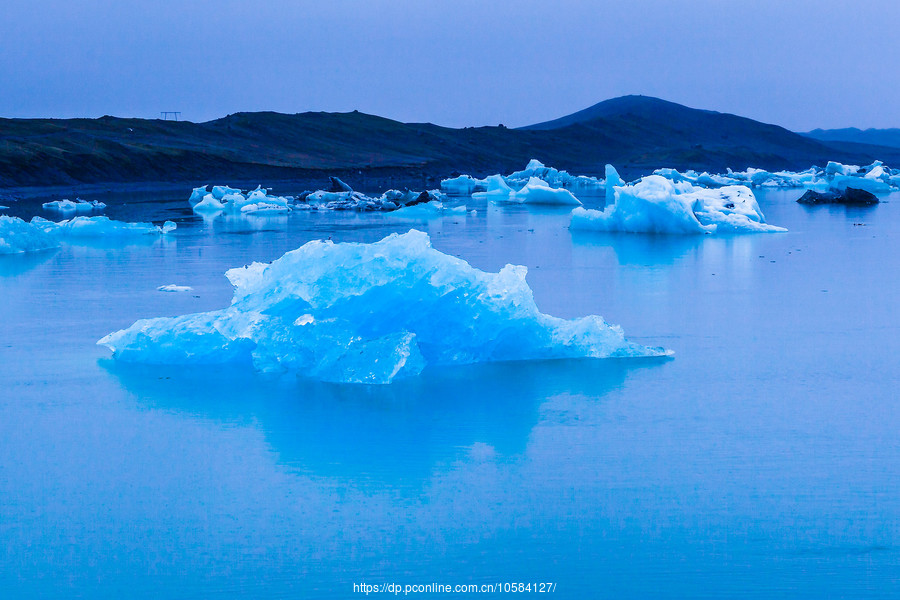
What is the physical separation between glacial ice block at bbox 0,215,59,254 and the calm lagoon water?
15.3ft

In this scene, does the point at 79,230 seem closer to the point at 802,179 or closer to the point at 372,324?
the point at 372,324

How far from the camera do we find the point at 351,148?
43312 mm

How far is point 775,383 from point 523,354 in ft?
3.64

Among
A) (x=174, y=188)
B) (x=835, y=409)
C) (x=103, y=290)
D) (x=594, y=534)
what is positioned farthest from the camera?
(x=174, y=188)

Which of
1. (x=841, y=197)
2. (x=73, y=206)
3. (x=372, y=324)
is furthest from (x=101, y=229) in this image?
(x=841, y=197)

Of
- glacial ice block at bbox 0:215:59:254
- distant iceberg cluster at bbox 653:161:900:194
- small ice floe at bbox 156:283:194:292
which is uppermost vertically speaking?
distant iceberg cluster at bbox 653:161:900:194

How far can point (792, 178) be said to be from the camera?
29422mm

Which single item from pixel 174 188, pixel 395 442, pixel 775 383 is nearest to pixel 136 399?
pixel 395 442

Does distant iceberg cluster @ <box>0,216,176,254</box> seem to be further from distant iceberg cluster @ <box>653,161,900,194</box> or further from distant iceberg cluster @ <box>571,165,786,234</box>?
distant iceberg cluster @ <box>653,161,900,194</box>

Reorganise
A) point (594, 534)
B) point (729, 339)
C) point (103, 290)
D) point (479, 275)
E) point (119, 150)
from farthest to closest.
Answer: point (119, 150) → point (103, 290) → point (729, 339) → point (479, 275) → point (594, 534)

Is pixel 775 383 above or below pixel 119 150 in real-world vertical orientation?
below

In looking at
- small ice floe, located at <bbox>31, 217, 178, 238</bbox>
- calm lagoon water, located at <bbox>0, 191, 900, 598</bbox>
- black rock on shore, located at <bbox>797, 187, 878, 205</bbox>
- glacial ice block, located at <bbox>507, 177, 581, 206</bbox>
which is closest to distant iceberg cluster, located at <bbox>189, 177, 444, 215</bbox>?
glacial ice block, located at <bbox>507, 177, 581, 206</bbox>

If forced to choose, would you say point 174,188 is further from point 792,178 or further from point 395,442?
point 395,442

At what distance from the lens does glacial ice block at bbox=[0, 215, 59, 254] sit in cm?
1009
